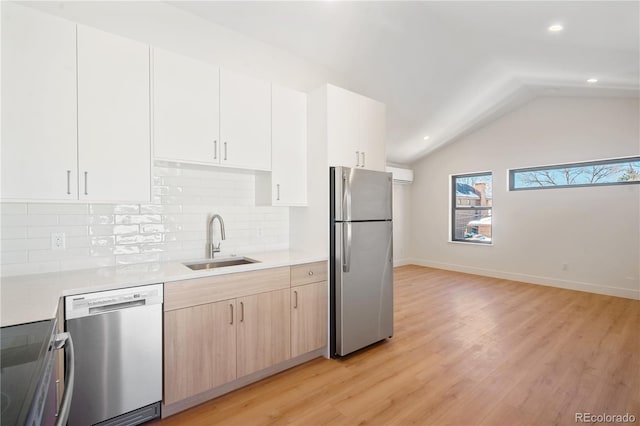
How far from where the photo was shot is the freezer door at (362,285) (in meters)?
2.67

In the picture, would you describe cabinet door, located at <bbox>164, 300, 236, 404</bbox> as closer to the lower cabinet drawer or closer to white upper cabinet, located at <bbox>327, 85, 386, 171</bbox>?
the lower cabinet drawer

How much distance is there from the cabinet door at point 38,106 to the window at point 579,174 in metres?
6.38

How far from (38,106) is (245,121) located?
128 centimetres

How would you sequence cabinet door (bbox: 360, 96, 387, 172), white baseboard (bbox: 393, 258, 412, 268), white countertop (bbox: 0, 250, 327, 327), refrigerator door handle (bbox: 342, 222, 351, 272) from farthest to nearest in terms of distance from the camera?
white baseboard (bbox: 393, 258, 412, 268)
cabinet door (bbox: 360, 96, 387, 172)
refrigerator door handle (bbox: 342, 222, 351, 272)
white countertop (bbox: 0, 250, 327, 327)

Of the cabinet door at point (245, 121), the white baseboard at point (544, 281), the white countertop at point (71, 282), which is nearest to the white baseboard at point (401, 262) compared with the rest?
the white baseboard at point (544, 281)

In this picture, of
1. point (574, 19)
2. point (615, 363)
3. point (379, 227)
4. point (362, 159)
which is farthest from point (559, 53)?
point (615, 363)

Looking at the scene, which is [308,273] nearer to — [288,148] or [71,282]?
[288,148]

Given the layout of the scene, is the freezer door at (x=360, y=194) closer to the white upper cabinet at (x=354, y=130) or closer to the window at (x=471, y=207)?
the white upper cabinet at (x=354, y=130)

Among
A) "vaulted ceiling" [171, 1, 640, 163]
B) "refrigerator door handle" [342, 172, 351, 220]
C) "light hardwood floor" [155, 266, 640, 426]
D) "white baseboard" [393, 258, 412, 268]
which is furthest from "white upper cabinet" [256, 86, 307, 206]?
"white baseboard" [393, 258, 412, 268]

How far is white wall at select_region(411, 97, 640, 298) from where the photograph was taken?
4.44 meters

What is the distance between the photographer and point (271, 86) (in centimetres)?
268

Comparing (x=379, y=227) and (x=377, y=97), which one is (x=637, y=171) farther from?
(x=379, y=227)

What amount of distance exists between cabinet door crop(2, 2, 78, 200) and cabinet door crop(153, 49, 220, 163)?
0.46 m

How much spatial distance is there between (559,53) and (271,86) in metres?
3.17
